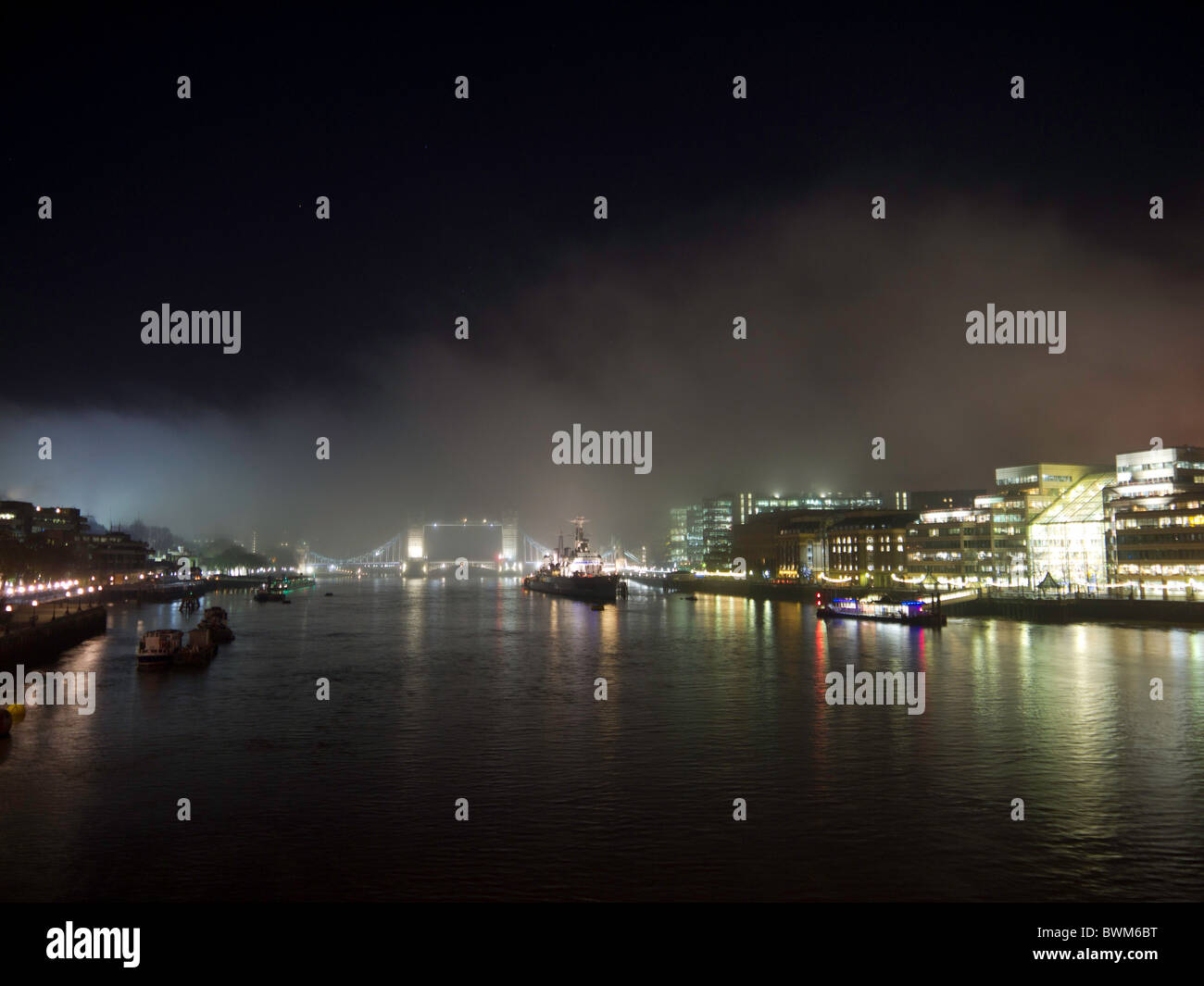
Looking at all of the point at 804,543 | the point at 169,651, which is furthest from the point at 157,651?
the point at 804,543

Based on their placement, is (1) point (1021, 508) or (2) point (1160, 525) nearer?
(2) point (1160, 525)

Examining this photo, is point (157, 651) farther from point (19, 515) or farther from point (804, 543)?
point (19, 515)

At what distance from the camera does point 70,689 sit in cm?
3481

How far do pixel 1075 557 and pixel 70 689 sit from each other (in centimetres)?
9377

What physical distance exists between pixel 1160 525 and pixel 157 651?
76.4 m

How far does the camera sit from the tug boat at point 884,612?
67875 mm

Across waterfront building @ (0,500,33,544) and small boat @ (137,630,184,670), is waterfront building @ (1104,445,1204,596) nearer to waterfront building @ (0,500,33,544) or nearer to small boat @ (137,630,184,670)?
small boat @ (137,630,184,670)

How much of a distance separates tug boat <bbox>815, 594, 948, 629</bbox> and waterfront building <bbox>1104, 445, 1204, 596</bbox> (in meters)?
17.7

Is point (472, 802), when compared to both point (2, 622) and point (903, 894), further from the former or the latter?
point (2, 622)

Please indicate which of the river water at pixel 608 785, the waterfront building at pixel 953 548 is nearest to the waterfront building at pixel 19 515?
the river water at pixel 608 785

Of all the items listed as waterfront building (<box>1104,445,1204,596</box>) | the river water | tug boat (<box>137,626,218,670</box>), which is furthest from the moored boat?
tug boat (<box>137,626,218,670</box>)

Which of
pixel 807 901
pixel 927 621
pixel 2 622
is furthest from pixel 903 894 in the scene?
pixel 927 621

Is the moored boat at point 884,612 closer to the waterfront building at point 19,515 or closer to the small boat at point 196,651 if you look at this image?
the small boat at point 196,651

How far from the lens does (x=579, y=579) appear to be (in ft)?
406
